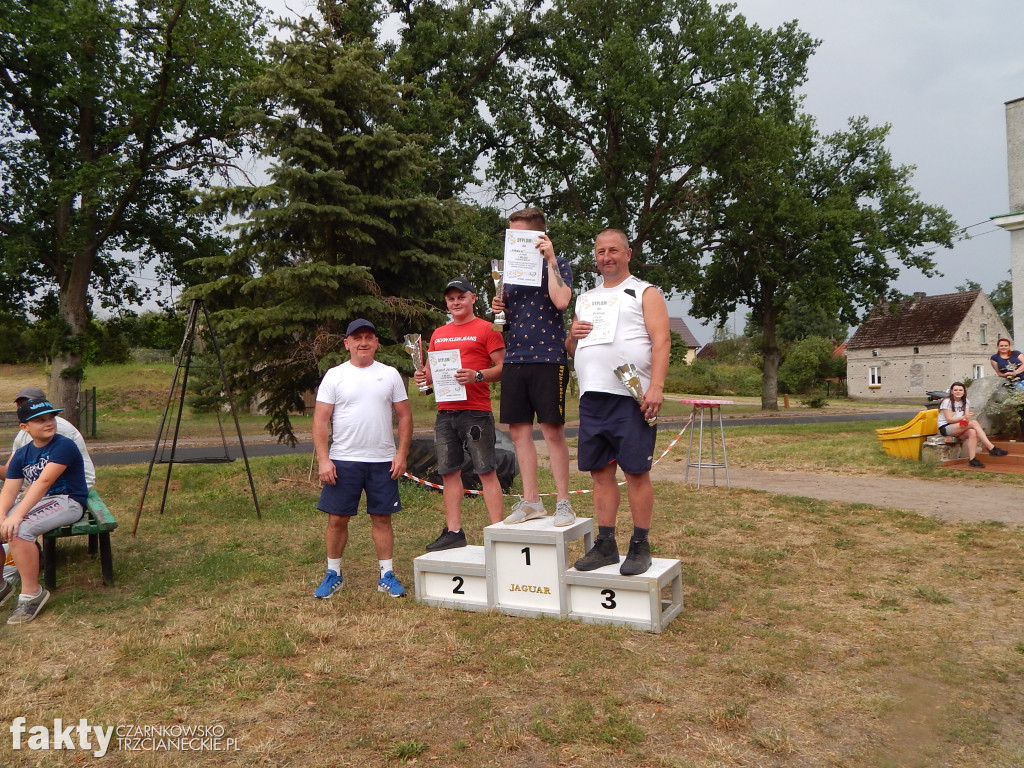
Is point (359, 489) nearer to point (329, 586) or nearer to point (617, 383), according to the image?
point (329, 586)

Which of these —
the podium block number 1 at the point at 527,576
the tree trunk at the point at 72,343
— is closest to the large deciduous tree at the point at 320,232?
the podium block number 1 at the point at 527,576

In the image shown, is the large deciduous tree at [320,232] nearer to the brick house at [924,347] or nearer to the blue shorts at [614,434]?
the blue shorts at [614,434]

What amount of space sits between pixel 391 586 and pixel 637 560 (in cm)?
177

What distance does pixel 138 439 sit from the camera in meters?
20.9

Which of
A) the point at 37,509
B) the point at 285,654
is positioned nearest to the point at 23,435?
the point at 37,509

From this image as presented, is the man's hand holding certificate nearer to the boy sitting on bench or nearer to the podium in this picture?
the podium

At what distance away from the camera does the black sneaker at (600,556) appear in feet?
14.7

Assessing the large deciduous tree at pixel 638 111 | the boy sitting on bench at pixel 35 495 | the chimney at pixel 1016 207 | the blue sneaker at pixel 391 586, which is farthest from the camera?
the large deciduous tree at pixel 638 111

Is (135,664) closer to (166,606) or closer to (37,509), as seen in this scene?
(166,606)

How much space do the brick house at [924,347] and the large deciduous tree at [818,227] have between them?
20.9 meters

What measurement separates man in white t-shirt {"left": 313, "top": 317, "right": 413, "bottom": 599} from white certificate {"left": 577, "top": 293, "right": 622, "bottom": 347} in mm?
1361

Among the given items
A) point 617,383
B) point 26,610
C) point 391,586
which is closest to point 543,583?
point 391,586

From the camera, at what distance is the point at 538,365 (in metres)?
4.79

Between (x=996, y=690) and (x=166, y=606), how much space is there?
485 centimetres
